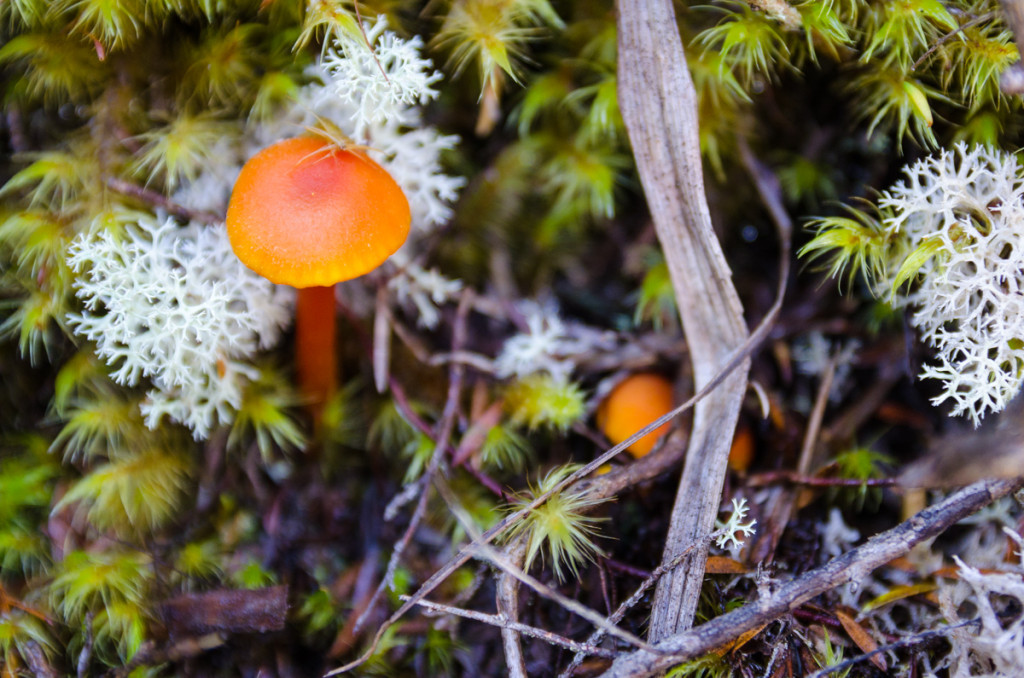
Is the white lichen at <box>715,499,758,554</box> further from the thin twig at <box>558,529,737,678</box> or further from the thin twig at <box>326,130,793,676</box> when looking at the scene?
the thin twig at <box>326,130,793,676</box>

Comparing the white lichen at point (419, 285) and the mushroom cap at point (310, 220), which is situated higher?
the mushroom cap at point (310, 220)

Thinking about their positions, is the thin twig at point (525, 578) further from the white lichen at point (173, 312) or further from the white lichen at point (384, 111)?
the white lichen at point (384, 111)

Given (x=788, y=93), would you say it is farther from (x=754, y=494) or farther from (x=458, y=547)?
(x=458, y=547)

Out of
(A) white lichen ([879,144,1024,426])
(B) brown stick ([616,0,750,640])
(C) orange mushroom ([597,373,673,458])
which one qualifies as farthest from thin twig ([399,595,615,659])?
(A) white lichen ([879,144,1024,426])

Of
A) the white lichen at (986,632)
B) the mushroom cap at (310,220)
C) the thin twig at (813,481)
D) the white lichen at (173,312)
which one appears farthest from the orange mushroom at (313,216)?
the white lichen at (986,632)

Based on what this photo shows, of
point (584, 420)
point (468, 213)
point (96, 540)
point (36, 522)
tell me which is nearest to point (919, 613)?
point (584, 420)
